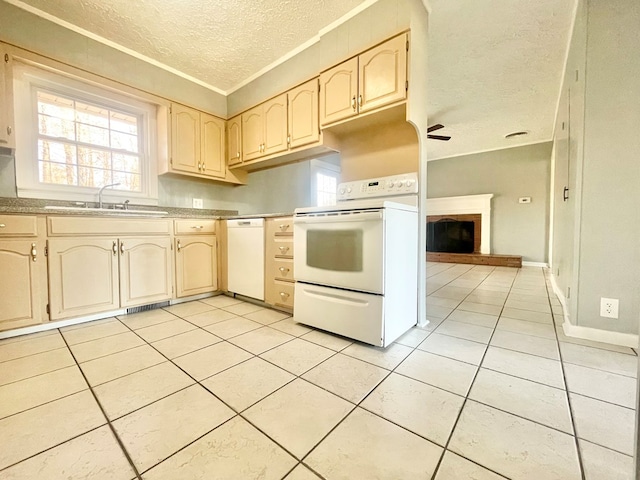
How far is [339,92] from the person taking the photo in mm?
2154

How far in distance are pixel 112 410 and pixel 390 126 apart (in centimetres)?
246

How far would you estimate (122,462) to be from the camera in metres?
0.81

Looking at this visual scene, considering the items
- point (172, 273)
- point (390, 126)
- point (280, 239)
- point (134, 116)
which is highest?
point (134, 116)

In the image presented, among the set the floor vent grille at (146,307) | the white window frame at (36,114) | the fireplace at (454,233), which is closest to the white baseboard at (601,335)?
the floor vent grille at (146,307)

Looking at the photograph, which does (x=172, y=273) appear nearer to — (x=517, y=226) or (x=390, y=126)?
(x=390, y=126)

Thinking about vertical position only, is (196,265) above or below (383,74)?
below

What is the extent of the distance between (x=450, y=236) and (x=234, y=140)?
17.0 ft

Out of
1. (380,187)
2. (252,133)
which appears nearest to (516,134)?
(380,187)

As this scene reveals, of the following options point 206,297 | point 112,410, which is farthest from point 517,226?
point 112,410

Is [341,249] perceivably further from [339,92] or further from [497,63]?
[497,63]

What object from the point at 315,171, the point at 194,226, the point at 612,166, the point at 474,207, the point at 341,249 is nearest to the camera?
the point at 612,166

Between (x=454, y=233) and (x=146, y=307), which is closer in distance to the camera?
(x=146, y=307)

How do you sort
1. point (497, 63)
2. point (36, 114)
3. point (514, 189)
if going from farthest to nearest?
point (514, 189), point (497, 63), point (36, 114)

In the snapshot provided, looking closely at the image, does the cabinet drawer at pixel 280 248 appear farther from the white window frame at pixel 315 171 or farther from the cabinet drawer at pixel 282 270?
the white window frame at pixel 315 171
